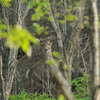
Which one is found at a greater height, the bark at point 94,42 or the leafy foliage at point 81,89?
the bark at point 94,42

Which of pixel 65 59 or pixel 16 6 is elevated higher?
pixel 16 6

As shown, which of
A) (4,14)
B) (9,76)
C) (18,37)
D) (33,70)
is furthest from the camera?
(33,70)

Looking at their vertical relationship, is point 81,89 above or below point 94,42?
below

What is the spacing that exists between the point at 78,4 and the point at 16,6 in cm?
312

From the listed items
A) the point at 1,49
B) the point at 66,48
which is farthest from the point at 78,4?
the point at 1,49

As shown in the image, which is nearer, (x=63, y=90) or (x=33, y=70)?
(x=63, y=90)

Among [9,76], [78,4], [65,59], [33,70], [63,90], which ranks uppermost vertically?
[78,4]

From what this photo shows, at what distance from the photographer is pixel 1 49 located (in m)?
6.50

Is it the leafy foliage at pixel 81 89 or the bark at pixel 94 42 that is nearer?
the bark at pixel 94 42

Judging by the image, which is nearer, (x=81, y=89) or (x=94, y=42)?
(x=94, y=42)

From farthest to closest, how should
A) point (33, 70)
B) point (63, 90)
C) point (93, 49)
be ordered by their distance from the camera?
point (33, 70) < point (63, 90) < point (93, 49)

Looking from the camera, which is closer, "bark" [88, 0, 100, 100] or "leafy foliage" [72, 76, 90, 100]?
"bark" [88, 0, 100, 100]

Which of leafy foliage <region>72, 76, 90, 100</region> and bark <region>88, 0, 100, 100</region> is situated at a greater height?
bark <region>88, 0, 100, 100</region>

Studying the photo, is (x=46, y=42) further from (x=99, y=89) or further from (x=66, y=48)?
(x=99, y=89)
